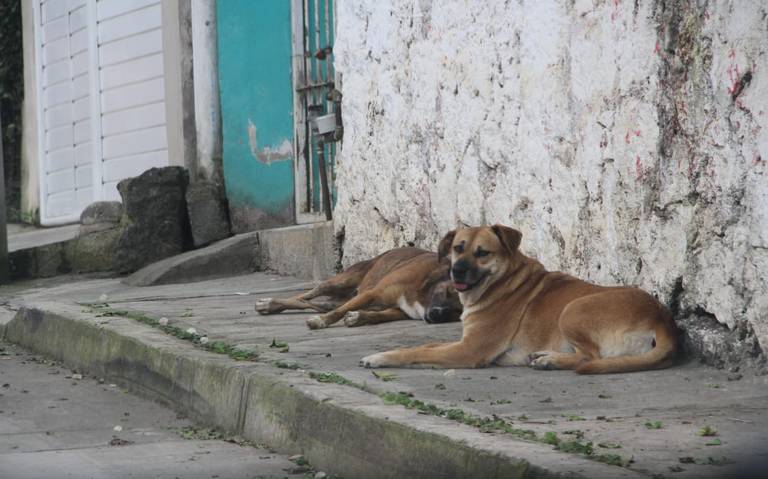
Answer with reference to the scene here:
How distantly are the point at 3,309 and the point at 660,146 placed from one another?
6.14 m

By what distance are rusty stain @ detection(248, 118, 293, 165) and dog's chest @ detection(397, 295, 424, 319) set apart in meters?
3.84

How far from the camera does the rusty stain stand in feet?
38.4

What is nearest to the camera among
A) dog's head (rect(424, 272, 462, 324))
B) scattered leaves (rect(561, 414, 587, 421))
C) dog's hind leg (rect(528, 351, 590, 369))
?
scattered leaves (rect(561, 414, 587, 421))

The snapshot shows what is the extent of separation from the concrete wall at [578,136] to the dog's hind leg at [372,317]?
736 mm

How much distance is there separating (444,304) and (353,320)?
612 mm

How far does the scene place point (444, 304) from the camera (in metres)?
7.77

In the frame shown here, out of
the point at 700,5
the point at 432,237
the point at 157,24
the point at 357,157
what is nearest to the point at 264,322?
the point at 432,237

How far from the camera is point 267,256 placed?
1132 cm

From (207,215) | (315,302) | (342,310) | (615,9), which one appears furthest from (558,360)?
(207,215)

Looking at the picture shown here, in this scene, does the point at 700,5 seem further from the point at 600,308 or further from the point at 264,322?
the point at 264,322

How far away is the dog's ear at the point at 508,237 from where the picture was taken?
6.54 meters

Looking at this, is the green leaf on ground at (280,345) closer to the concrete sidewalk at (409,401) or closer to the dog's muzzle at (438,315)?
the concrete sidewalk at (409,401)

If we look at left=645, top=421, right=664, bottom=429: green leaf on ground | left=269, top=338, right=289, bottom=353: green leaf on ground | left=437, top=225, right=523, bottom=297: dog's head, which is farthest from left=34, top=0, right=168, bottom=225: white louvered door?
left=645, top=421, right=664, bottom=429: green leaf on ground

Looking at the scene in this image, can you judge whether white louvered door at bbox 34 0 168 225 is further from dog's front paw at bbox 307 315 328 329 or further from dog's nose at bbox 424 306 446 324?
dog's nose at bbox 424 306 446 324
